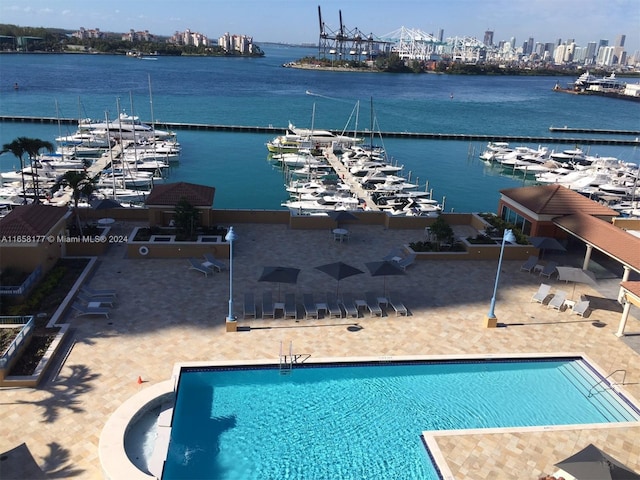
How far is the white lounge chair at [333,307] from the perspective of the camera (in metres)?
18.0

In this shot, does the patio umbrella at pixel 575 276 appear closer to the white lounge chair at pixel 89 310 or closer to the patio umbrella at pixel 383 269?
the patio umbrella at pixel 383 269

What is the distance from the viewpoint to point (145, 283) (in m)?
19.6

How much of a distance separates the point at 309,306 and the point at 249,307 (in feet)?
6.90

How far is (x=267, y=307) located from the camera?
17.9 meters

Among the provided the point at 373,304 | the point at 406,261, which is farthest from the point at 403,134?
the point at 373,304

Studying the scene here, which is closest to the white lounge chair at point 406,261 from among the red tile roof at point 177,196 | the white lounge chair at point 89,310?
the red tile roof at point 177,196

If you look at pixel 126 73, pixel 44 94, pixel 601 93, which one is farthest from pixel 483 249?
pixel 601 93

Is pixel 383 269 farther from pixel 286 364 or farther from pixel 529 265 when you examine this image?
pixel 529 265

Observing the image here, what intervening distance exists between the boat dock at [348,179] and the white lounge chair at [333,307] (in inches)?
609

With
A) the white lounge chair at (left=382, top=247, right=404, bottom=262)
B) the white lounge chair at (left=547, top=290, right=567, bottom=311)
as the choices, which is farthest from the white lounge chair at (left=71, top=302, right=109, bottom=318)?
the white lounge chair at (left=547, top=290, right=567, bottom=311)

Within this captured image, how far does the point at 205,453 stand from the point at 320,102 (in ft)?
341

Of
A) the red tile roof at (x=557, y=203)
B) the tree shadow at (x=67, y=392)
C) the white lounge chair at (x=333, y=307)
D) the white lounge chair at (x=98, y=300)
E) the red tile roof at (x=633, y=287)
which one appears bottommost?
the tree shadow at (x=67, y=392)

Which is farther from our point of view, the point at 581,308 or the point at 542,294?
the point at 542,294

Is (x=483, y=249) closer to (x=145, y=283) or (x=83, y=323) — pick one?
(x=145, y=283)
